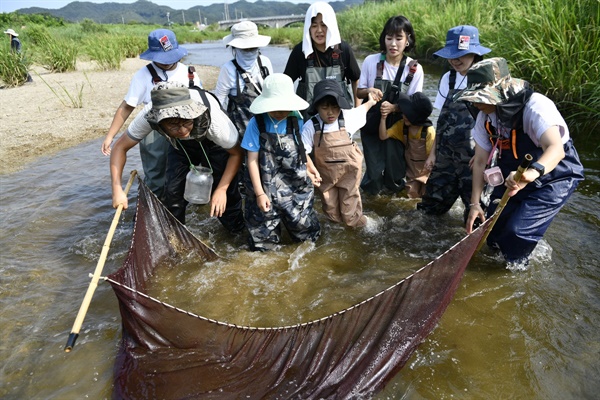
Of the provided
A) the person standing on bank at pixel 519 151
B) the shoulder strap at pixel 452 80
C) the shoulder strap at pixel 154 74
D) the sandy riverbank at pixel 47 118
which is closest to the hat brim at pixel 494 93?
the person standing on bank at pixel 519 151

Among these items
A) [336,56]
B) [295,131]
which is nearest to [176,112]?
[295,131]

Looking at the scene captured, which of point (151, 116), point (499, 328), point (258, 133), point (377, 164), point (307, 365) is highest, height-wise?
point (151, 116)

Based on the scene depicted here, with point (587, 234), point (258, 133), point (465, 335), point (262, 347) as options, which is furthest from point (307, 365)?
point (587, 234)

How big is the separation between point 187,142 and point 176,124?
58cm

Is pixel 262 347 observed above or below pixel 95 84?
below

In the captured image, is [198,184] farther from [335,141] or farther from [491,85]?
[491,85]

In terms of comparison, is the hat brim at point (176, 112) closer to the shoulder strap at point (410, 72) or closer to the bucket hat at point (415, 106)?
the bucket hat at point (415, 106)

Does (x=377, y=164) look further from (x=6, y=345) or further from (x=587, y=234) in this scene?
(x=6, y=345)

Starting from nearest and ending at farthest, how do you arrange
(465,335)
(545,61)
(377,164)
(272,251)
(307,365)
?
1. (307,365)
2. (465,335)
3. (272,251)
4. (377,164)
5. (545,61)

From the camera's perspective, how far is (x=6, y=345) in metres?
2.97

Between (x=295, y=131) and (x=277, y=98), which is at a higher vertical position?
(x=277, y=98)

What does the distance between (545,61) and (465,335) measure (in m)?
5.24

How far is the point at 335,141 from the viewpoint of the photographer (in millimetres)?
3688

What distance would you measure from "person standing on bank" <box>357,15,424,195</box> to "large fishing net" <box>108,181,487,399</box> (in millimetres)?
2312
